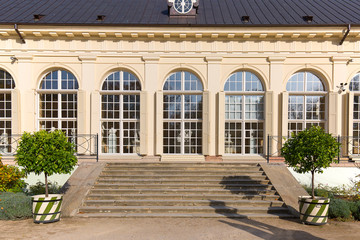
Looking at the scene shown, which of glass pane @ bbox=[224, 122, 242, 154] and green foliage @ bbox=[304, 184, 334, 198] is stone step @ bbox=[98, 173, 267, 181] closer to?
green foliage @ bbox=[304, 184, 334, 198]

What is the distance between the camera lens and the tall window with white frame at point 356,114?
14.5 m

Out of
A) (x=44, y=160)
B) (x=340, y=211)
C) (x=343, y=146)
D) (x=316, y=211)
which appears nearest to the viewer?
(x=316, y=211)

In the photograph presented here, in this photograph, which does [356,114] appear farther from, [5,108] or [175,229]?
[5,108]

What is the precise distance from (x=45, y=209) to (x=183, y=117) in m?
7.77

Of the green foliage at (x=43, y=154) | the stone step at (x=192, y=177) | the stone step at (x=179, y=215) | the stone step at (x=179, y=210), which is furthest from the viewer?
the stone step at (x=192, y=177)

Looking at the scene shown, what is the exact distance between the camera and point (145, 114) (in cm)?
1451

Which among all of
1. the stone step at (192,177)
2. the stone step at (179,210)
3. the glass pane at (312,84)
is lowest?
the stone step at (179,210)

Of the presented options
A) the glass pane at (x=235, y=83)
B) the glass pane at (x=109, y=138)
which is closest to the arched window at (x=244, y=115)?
the glass pane at (x=235, y=83)

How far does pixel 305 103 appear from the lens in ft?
48.9

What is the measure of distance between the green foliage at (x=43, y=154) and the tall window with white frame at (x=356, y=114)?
40.9 ft

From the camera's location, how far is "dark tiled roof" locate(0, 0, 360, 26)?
1491 centimetres

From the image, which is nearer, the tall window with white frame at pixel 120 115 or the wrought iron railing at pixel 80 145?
the wrought iron railing at pixel 80 145

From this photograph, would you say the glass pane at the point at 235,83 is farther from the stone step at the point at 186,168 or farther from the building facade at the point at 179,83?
the stone step at the point at 186,168

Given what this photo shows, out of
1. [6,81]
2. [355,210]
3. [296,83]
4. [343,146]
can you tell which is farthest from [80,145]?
[343,146]
